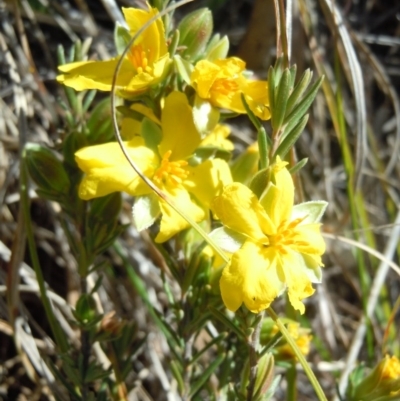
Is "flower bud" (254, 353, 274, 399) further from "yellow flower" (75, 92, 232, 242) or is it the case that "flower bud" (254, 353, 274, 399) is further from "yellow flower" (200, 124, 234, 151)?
"yellow flower" (200, 124, 234, 151)

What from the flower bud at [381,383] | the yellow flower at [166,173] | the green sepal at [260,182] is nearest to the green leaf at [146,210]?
the yellow flower at [166,173]

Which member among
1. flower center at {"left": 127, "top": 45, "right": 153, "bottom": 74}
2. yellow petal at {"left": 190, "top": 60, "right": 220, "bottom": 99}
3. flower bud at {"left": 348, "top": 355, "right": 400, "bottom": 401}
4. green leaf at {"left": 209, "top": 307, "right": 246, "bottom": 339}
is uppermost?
flower center at {"left": 127, "top": 45, "right": 153, "bottom": 74}

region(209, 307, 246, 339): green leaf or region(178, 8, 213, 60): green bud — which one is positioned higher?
region(178, 8, 213, 60): green bud

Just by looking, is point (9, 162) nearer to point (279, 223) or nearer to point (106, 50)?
point (106, 50)

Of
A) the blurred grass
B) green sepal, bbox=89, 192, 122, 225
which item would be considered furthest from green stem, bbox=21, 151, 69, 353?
green sepal, bbox=89, 192, 122, 225

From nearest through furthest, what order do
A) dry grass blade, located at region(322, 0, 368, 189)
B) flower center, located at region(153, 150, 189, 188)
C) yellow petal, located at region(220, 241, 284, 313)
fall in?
yellow petal, located at region(220, 241, 284, 313), flower center, located at region(153, 150, 189, 188), dry grass blade, located at region(322, 0, 368, 189)

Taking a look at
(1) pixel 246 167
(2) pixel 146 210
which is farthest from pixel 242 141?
(2) pixel 146 210

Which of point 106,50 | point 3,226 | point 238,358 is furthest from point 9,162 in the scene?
point 238,358

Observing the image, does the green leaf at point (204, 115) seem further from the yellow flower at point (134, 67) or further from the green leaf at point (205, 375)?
the green leaf at point (205, 375)
